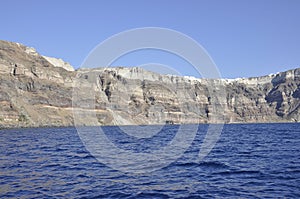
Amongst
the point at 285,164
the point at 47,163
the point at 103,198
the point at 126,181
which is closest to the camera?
the point at 103,198

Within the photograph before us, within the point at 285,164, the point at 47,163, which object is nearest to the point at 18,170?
the point at 47,163

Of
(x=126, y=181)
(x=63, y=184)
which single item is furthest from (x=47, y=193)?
(x=126, y=181)

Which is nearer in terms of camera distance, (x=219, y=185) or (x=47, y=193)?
(x=47, y=193)

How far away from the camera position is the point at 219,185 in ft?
70.6

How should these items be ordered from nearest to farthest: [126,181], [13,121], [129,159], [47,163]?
[126,181]
[47,163]
[129,159]
[13,121]

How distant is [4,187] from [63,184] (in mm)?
3683

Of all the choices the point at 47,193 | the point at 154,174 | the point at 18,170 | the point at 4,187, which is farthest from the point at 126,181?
the point at 18,170

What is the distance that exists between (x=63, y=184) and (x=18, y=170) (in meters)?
7.52

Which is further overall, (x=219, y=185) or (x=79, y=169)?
(x=79, y=169)

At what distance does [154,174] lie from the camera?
2539cm

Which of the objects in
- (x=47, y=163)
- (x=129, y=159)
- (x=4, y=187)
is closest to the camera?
(x=4, y=187)

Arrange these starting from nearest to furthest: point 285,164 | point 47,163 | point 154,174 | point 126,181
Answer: point 126,181 → point 154,174 → point 285,164 → point 47,163

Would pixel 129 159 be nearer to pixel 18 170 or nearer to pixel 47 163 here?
pixel 47 163

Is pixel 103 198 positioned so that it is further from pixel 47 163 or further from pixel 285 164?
pixel 285 164
